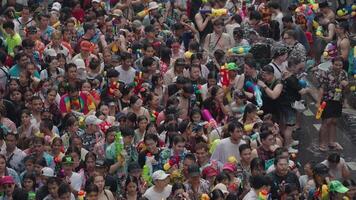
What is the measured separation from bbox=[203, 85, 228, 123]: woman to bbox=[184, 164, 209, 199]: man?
2.70 metres

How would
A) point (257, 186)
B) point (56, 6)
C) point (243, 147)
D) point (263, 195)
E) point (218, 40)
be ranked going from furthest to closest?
point (56, 6) < point (218, 40) < point (243, 147) < point (257, 186) < point (263, 195)

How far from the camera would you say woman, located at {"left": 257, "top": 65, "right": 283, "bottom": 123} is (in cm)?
1800

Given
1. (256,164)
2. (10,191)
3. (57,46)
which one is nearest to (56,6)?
(57,46)

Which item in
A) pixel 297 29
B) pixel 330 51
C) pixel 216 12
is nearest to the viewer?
pixel 330 51

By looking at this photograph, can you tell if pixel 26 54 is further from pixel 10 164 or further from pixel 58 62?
pixel 10 164

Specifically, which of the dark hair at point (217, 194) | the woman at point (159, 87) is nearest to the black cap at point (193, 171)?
the dark hair at point (217, 194)

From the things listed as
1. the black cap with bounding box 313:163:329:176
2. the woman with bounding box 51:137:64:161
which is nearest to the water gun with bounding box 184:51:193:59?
the woman with bounding box 51:137:64:161

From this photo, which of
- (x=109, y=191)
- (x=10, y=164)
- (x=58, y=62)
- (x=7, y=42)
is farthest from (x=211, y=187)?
(x=7, y=42)

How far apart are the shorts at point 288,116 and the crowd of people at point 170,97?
0.05 feet

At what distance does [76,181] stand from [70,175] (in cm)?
12

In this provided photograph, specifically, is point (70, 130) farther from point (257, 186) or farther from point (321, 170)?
point (321, 170)

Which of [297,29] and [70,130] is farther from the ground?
[70,130]

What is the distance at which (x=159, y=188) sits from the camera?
14.8 metres

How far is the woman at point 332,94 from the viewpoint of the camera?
18.1 m
